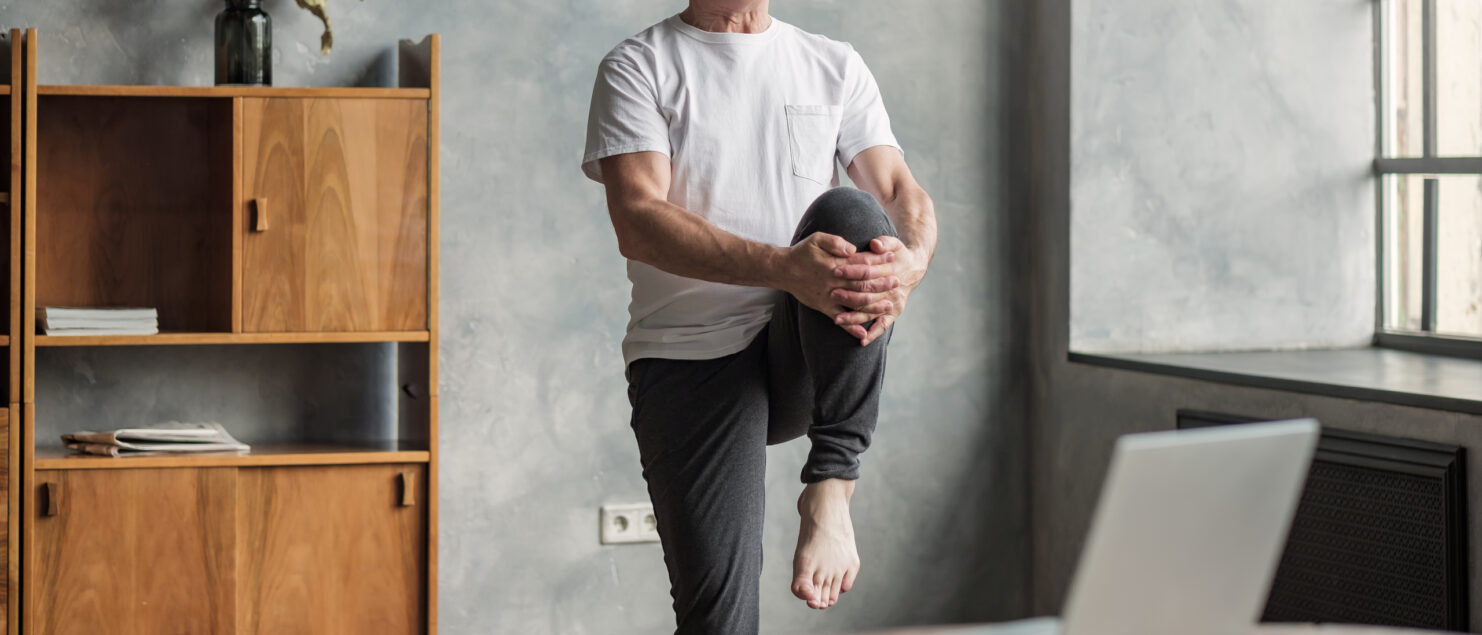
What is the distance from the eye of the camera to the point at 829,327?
1687 millimetres

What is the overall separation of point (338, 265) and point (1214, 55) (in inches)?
84.2

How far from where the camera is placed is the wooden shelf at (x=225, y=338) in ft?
8.11

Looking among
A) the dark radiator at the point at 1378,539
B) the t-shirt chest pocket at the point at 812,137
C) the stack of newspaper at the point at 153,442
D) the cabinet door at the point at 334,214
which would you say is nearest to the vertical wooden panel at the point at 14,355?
the stack of newspaper at the point at 153,442

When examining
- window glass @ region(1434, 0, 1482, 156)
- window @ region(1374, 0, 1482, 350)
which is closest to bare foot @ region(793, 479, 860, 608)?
window @ region(1374, 0, 1482, 350)

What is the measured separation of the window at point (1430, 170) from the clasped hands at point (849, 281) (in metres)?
1.94

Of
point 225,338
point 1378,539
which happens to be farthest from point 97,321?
point 1378,539

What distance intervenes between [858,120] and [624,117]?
394 mm

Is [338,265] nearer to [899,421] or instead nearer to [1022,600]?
[899,421]

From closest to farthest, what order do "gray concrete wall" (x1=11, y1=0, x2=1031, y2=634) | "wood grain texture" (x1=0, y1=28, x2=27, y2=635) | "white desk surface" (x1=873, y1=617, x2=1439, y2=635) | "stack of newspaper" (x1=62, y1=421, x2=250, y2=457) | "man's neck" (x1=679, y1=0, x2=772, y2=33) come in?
"white desk surface" (x1=873, y1=617, x2=1439, y2=635)
"man's neck" (x1=679, y1=0, x2=772, y2=33)
"wood grain texture" (x1=0, y1=28, x2=27, y2=635)
"stack of newspaper" (x1=62, y1=421, x2=250, y2=457)
"gray concrete wall" (x1=11, y1=0, x2=1031, y2=634)

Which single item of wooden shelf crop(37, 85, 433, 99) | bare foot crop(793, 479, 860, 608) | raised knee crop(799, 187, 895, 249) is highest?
wooden shelf crop(37, 85, 433, 99)

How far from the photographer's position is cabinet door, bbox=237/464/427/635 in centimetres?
254

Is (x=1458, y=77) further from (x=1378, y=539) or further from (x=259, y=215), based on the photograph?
(x=259, y=215)

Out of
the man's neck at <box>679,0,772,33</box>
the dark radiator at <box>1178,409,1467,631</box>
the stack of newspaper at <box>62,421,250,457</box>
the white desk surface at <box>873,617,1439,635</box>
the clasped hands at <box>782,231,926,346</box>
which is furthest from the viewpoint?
the stack of newspaper at <box>62,421,250,457</box>

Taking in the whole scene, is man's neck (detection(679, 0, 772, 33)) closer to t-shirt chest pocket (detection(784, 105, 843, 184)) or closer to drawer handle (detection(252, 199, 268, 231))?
t-shirt chest pocket (detection(784, 105, 843, 184))
